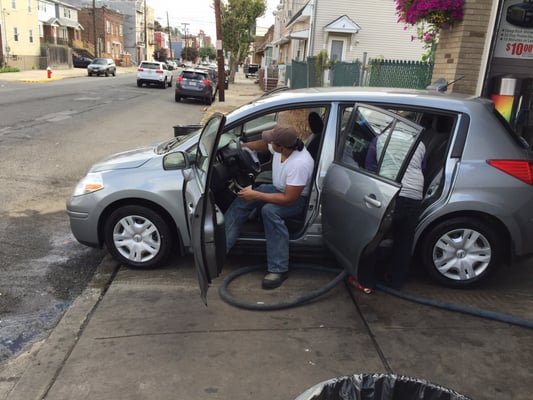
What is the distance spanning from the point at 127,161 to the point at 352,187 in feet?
6.86

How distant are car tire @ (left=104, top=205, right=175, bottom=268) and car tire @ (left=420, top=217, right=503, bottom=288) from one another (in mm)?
2270

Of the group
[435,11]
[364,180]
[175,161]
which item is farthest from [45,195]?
[435,11]

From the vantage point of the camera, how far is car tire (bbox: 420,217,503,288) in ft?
13.0

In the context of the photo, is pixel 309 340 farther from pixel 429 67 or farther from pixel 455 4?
pixel 429 67

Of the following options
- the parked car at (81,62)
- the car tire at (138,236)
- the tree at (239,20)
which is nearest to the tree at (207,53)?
the parked car at (81,62)

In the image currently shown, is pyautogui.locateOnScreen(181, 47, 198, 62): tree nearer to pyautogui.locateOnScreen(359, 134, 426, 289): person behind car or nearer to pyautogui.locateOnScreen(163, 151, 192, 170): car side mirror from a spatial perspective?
pyautogui.locateOnScreen(163, 151, 192, 170): car side mirror

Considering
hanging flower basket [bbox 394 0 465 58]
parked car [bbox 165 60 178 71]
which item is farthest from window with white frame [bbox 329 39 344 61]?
parked car [bbox 165 60 178 71]

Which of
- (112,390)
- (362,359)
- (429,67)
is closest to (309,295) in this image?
(362,359)

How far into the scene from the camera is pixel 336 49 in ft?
72.2

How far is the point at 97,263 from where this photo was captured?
15.0 ft

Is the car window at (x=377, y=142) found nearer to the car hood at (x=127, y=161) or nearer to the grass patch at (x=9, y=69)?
the car hood at (x=127, y=161)

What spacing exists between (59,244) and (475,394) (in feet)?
13.5

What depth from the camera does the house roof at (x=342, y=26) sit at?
2066cm

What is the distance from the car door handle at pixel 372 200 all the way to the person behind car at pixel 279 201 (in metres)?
0.69
